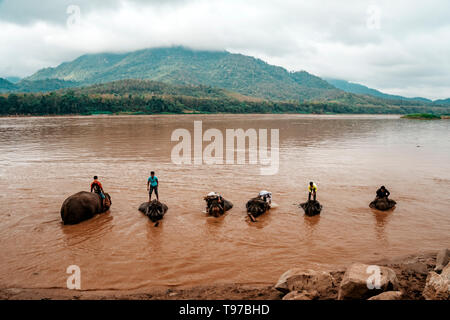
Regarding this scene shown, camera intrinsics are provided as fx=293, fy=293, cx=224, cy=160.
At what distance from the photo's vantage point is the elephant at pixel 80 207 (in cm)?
1199

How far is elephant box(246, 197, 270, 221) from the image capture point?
12992 millimetres

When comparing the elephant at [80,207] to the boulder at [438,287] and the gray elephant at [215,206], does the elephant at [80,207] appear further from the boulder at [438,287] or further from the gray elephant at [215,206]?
the boulder at [438,287]

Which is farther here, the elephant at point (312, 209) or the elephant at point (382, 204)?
the elephant at point (382, 204)

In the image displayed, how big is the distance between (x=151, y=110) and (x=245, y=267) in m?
131

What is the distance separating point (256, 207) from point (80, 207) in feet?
24.6

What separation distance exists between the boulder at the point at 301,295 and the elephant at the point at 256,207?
6028 millimetres

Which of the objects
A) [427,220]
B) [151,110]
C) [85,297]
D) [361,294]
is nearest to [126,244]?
[85,297]

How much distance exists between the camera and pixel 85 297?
24.4 feet

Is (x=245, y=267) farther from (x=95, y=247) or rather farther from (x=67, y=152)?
(x=67, y=152)

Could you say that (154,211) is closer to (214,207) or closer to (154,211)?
(154,211)

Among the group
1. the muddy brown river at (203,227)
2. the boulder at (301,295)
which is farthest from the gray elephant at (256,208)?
the boulder at (301,295)

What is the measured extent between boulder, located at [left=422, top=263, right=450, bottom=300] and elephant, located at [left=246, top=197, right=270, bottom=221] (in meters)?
7.06

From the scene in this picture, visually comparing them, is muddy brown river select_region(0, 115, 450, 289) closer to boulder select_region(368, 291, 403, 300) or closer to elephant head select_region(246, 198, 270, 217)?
elephant head select_region(246, 198, 270, 217)
